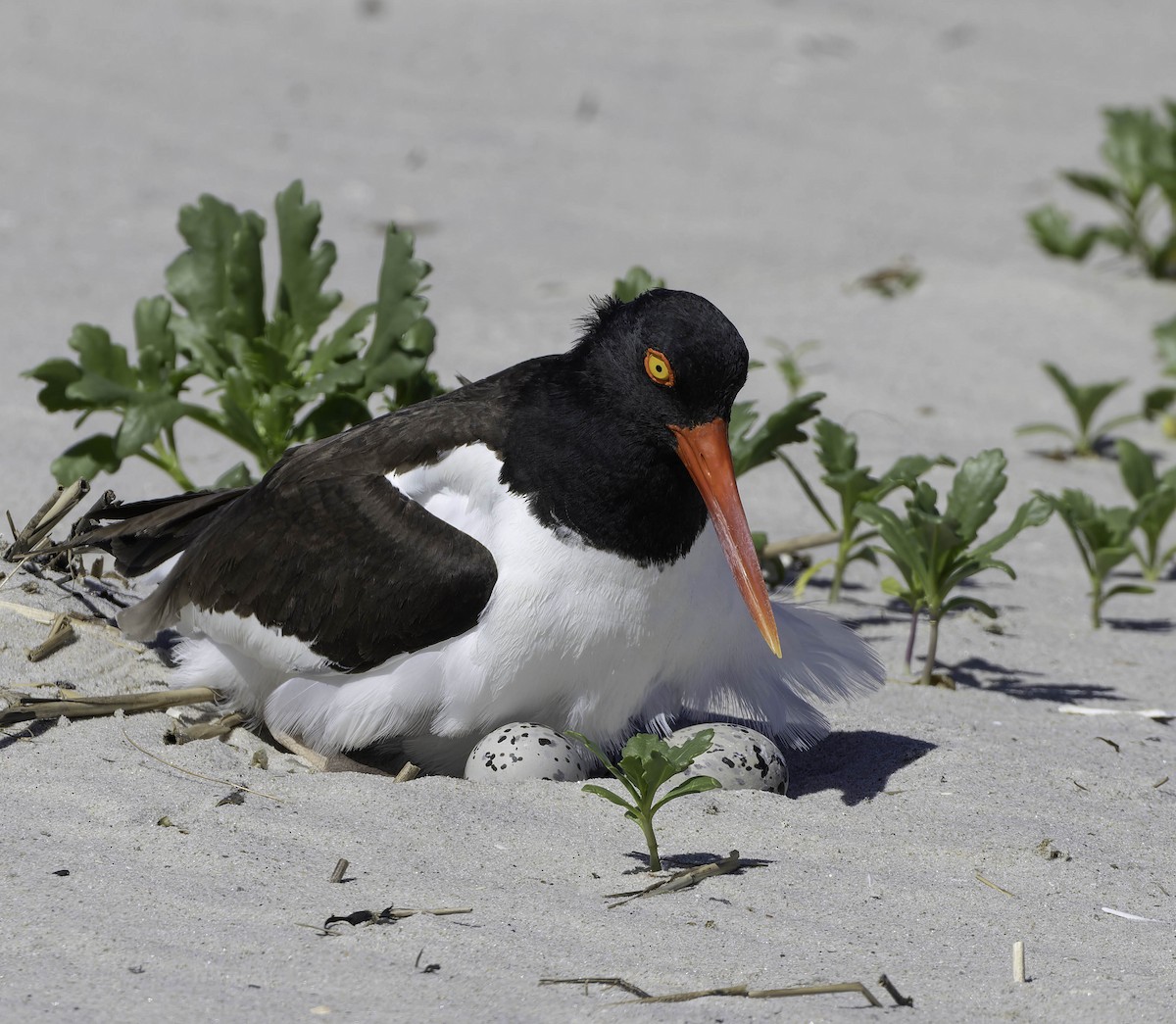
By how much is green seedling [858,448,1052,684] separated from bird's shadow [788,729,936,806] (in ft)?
1.83

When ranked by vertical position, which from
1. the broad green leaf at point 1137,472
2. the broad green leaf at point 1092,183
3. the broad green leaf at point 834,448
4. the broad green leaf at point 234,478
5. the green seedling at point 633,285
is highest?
the broad green leaf at point 1092,183

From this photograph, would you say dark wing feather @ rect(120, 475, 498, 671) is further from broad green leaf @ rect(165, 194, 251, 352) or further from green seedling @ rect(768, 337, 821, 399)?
green seedling @ rect(768, 337, 821, 399)

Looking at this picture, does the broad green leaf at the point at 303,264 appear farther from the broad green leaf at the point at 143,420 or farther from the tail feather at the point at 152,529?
the tail feather at the point at 152,529

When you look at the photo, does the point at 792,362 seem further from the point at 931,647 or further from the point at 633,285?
the point at 931,647

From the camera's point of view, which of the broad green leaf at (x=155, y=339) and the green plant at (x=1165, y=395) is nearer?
the broad green leaf at (x=155, y=339)

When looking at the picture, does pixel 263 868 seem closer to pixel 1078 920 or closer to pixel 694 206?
pixel 1078 920

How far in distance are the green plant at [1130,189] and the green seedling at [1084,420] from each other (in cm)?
205

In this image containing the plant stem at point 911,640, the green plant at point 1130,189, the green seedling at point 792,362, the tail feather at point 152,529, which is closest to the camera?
the tail feather at point 152,529

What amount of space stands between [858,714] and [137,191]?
6733mm

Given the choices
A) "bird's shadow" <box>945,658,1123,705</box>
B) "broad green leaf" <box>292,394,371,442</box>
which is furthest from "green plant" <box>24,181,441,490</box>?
"bird's shadow" <box>945,658,1123,705</box>

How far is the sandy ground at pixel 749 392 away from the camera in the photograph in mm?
3363

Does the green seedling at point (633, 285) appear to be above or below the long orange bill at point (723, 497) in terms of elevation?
above

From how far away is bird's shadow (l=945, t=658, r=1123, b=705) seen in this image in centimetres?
539

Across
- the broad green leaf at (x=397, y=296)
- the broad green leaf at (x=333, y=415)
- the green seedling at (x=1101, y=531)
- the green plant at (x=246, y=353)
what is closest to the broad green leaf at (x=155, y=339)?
the green plant at (x=246, y=353)
